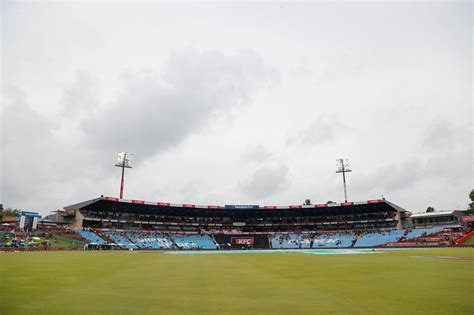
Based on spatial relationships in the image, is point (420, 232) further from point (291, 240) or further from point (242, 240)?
point (242, 240)

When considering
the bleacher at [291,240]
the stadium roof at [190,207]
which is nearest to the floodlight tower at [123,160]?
the stadium roof at [190,207]

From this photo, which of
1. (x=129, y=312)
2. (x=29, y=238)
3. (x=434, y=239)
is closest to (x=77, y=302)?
(x=129, y=312)

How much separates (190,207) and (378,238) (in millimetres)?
55298

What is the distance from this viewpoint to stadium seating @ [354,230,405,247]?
76.6 meters

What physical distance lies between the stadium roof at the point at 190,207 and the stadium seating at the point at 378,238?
29.6 feet

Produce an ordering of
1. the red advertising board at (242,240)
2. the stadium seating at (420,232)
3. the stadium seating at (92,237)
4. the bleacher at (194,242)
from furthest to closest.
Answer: the red advertising board at (242,240), the bleacher at (194,242), the stadium seating at (420,232), the stadium seating at (92,237)

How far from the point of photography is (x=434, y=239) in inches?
2692

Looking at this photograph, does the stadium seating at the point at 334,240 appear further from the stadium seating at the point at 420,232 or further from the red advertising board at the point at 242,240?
the red advertising board at the point at 242,240

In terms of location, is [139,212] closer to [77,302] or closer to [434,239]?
[434,239]

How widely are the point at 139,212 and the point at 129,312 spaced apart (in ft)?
297

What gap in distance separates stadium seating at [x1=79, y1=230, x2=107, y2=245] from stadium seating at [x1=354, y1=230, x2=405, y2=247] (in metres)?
63.6

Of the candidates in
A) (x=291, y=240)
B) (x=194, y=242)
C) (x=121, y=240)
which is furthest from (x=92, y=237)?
(x=291, y=240)

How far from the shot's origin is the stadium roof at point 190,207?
82.8 metres

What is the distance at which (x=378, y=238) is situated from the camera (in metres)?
79.6
